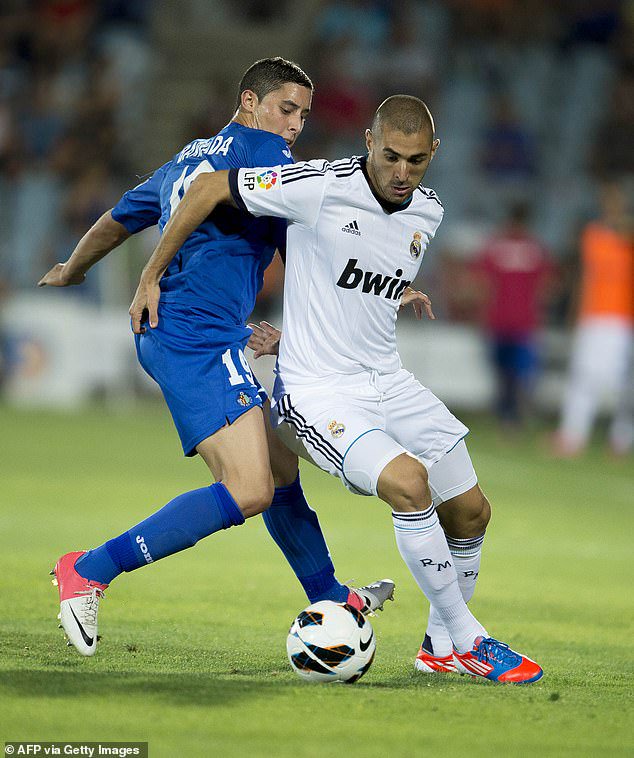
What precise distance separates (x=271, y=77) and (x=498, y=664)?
8.48 ft

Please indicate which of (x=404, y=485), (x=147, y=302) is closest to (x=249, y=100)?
(x=147, y=302)

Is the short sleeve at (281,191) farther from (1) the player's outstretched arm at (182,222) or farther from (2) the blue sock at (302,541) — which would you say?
(2) the blue sock at (302,541)

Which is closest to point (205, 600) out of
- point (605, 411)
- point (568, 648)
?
point (568, 648)

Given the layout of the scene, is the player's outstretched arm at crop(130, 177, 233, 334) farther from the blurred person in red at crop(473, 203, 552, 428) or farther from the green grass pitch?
the blurred person in red at crop(473, 203, 552, 428)

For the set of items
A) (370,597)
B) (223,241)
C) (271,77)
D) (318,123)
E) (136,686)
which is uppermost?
(318,123)

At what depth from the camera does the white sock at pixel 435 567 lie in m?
5.13

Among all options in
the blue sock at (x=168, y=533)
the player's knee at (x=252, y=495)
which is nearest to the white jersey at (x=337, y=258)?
the player's knee at (x=252, y=495)

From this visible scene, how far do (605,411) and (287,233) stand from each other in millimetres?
12157

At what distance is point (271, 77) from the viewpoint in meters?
5.79

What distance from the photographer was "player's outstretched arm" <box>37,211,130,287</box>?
5992 mm

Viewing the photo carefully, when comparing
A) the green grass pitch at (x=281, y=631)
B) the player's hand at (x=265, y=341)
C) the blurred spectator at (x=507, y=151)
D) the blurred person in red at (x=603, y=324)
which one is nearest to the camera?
the green grass pitch at (x=281, y=631)

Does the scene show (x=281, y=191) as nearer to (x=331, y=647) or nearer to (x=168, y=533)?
(x=168, y=533)

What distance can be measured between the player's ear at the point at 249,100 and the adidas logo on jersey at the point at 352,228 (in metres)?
0.78

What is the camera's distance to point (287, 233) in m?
5.60
